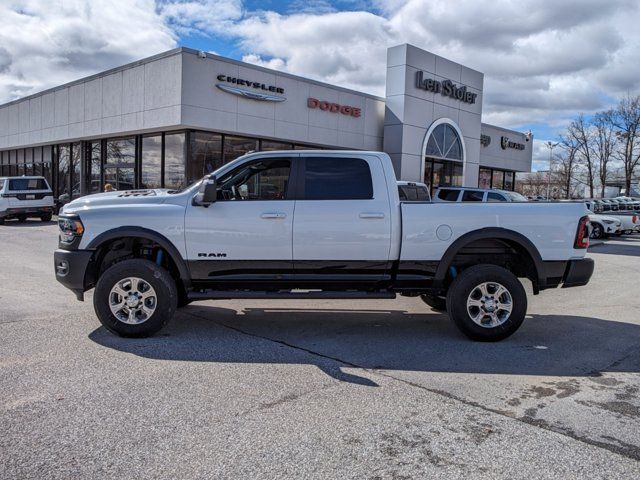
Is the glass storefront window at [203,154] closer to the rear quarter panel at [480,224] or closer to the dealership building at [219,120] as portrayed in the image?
the dealership building at [219,120]

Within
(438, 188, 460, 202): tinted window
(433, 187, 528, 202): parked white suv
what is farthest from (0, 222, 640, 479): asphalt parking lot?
(438, 188, 460, 202): tinted window

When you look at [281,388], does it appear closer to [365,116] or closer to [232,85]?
[232,85]

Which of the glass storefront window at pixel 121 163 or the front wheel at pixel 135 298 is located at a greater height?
the glass storefront window at pixel 121 163

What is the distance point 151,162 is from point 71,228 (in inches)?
604

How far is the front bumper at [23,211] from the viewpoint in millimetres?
21062

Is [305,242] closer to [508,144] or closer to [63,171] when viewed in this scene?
[63,171]

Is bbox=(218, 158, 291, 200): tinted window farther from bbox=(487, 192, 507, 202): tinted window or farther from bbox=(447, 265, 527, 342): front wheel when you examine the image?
bbox=(487, 192, 507, 202): tinted window

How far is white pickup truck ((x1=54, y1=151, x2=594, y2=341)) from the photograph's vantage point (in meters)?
6.05

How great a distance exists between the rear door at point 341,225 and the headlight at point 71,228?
7.85ft

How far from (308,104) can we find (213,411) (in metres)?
18.2

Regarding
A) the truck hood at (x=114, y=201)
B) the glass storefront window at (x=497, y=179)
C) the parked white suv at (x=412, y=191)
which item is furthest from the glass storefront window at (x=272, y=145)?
the glass storefront window at (x=497, y=179)

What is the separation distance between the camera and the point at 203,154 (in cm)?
Result: 1939

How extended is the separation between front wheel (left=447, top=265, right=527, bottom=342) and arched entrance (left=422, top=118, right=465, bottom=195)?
1876 cm

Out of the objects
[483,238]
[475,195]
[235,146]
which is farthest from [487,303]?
[235,146]
